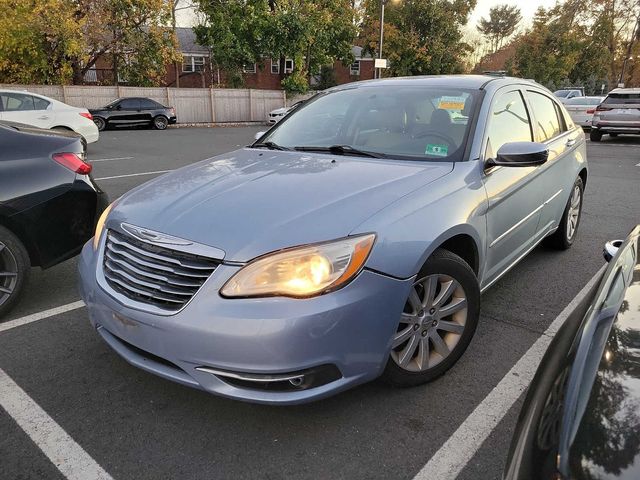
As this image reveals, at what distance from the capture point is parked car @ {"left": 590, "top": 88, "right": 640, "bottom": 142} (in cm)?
1548

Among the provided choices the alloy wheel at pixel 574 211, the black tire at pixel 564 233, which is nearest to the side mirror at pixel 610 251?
the black tire at pixel 564 233

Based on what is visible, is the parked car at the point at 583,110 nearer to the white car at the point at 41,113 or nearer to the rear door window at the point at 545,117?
the white car at the point at 41,113

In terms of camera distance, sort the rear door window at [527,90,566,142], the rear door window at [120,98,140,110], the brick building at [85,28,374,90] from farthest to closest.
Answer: the brick building at [85,28,374,90] < the rear door window at [120,98,140,110] < the rear door window at [527,90,566,142]

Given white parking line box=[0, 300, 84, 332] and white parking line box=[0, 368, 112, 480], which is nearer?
white parking line box=[0, 368, 112, 480]

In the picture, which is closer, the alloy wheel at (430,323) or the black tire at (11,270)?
the alloy wheel at (430,323)

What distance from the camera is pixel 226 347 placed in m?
2.02

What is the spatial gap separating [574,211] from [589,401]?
427 centimetres

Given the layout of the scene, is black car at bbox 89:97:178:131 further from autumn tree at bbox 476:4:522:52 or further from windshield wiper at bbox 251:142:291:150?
autumn tree at bbox 476:4:522:52

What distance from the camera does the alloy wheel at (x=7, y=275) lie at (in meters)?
3.34

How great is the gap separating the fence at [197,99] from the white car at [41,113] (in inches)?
455

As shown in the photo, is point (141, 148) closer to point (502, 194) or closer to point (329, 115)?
point (329, 115)

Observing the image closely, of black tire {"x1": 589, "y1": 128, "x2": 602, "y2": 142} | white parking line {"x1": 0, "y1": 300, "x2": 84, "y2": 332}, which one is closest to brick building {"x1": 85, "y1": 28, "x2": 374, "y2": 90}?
black tire {"x1": 589, "y1": 128, "x2": 602, "y2": 142}

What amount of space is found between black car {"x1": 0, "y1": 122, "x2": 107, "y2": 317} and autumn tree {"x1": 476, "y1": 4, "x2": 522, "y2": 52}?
84.2m

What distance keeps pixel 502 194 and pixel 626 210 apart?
4870 millimetres
